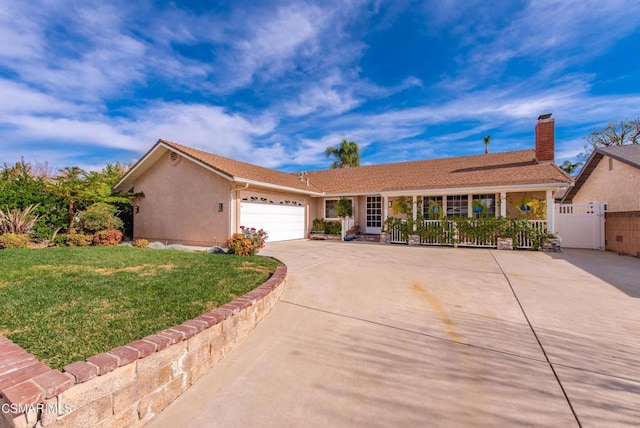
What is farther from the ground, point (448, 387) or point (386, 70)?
point (386, 70)

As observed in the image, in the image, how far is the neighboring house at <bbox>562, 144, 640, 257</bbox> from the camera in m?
9.95

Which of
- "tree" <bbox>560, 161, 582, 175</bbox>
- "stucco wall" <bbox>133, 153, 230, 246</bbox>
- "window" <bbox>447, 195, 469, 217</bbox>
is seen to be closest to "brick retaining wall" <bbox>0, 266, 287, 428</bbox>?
"stucco wall" <bbox>133, 153, 230, 246</bbox>

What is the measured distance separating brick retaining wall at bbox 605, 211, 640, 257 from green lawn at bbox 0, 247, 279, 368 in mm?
12612

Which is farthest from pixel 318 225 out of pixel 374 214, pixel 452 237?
pixel 452 237

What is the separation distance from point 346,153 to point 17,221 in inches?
970

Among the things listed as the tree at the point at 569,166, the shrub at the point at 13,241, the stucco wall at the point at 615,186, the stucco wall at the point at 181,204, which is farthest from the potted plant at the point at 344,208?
the tree at the point at 569,166

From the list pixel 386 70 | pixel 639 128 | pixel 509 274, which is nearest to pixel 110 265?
pixel 509 274

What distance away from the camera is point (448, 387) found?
100.0 inches

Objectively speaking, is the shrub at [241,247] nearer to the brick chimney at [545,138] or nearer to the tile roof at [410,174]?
the tile roof at [410,174]

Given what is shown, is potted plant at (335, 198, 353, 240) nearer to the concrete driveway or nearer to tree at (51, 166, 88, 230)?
the concrete driveway

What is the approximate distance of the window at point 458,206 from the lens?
44.0 ft

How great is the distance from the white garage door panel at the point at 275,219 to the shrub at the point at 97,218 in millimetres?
5665

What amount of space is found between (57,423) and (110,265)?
522cm

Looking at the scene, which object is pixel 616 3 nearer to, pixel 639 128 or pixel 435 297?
pixel 435 297
